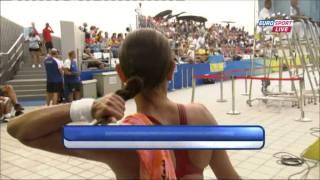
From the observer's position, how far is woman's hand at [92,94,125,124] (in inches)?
24.1

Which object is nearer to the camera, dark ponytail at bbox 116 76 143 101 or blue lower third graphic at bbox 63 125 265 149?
blue lower third graphic at bbox 63 125 265 149

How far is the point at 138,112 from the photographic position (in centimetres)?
85

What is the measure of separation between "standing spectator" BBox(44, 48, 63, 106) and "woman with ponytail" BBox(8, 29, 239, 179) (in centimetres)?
625

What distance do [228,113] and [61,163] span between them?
323 cm

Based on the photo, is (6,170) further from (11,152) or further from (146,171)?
(146,171)

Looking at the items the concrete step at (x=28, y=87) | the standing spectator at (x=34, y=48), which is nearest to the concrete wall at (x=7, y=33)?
the standing spectator at (x=34, y=48)

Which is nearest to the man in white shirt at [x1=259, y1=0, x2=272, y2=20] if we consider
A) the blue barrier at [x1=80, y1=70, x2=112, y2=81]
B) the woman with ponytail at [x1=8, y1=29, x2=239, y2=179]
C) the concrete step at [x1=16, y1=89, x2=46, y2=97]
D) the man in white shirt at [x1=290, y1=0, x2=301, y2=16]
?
the man in white shirt at [x1=290, y1=0, x2=301, y2=16]

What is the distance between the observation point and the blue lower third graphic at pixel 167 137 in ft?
1.78

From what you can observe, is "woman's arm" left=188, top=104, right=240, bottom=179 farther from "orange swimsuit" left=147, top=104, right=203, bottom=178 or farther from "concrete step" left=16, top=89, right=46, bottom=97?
"concrete step" left=16, top=89, right=46, bottom=97

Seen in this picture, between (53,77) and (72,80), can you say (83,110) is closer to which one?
(53,77)

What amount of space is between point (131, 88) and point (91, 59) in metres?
8.76

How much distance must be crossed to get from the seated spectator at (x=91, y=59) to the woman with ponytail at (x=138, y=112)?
26.8 feet

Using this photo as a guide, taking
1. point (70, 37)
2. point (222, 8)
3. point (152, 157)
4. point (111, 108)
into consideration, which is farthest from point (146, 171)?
point (70, 37)

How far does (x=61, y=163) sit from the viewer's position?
382 centimetres
